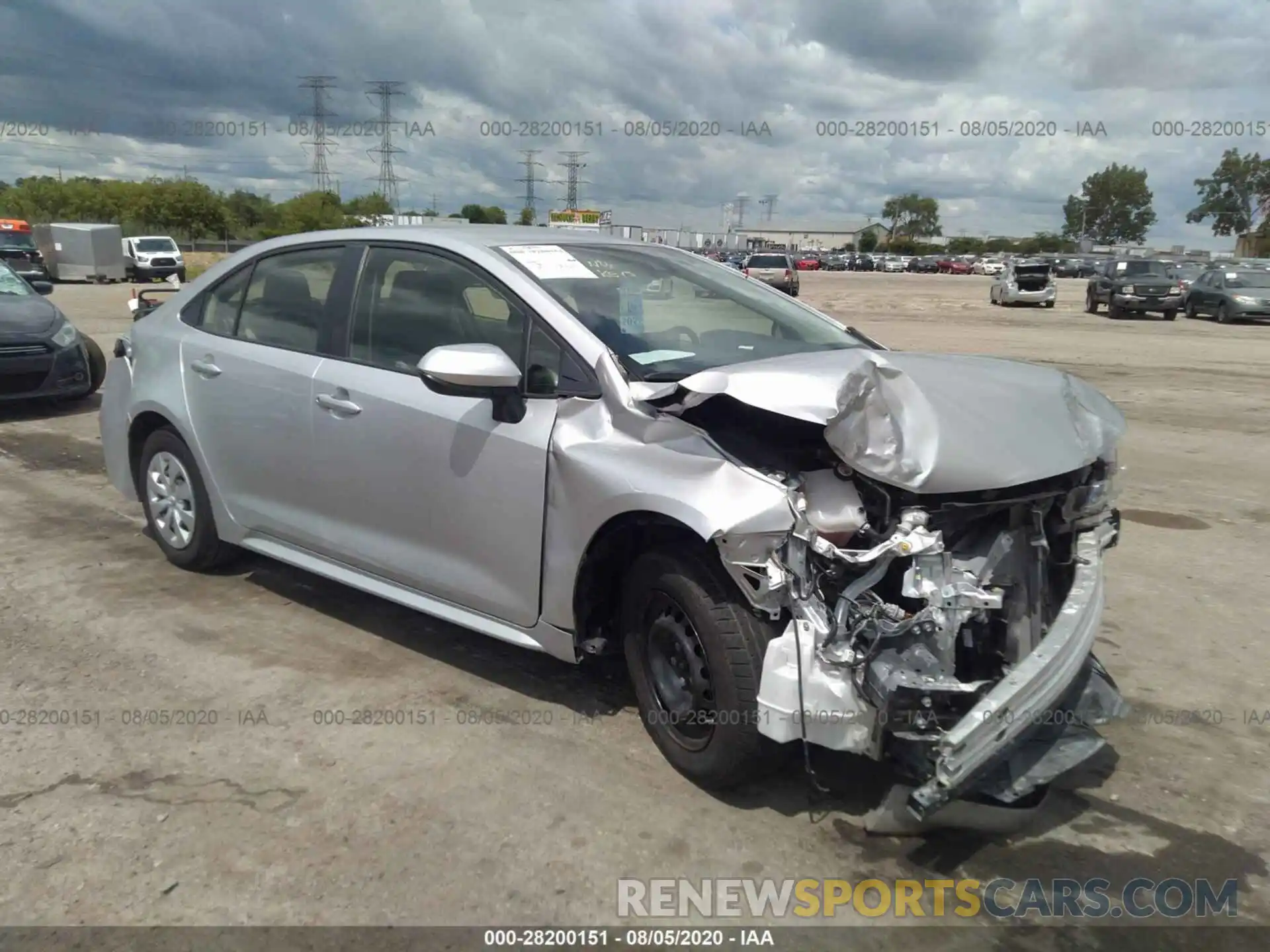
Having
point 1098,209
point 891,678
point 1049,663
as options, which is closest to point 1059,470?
point 1049,663

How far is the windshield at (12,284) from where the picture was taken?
10513 millimetres

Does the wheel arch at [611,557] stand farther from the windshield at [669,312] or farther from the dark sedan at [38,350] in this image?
the dark sedan at [38,350]

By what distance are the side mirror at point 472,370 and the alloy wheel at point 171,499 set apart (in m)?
2.33

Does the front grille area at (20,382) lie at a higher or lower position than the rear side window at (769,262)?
lower

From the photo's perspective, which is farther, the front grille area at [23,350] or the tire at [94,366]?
the tire at [94,366]

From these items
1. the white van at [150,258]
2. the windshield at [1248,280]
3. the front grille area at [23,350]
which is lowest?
the white van at [150,258]

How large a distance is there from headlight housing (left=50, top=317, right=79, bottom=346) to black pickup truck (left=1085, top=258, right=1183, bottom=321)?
27678mm

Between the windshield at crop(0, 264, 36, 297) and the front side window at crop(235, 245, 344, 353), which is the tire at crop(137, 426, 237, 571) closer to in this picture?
the front side window at crop(235, 245, 344, 353)

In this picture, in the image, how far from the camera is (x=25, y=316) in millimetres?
10016

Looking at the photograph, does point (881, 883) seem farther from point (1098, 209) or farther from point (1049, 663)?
point (1098, 209)

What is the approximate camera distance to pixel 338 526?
14.3 ft

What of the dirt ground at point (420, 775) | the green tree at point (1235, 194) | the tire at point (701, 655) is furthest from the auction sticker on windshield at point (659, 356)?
the green tree at point (1235, 194)

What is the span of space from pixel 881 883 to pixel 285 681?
252 centimetres

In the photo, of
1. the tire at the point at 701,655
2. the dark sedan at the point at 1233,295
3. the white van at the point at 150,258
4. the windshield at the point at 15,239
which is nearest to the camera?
the tire at the point at 701,655
